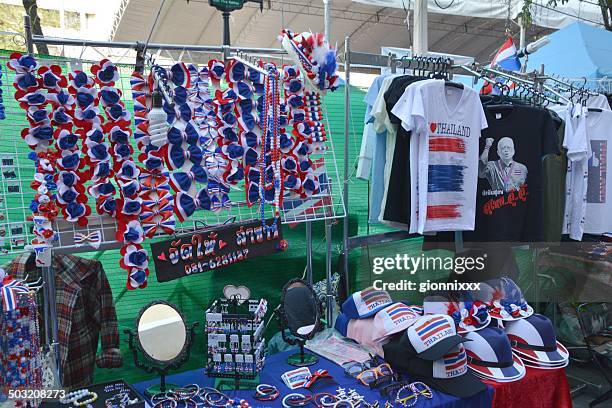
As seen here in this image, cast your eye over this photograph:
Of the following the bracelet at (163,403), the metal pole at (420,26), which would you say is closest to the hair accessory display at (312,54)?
the bracelet at (163,403)

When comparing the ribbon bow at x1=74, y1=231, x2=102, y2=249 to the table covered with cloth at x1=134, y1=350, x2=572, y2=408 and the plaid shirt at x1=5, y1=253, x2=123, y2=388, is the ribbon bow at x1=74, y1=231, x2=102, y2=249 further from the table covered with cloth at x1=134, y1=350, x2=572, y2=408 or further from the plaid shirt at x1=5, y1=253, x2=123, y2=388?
the table covered with cloth at x1=134, y1=350, x2=572, y2=408

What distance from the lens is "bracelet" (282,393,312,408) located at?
5.77 ft

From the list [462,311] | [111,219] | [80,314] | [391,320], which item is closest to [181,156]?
[111,219]

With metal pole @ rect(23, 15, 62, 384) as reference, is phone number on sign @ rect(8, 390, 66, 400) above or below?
below

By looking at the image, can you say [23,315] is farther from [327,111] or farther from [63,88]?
[327,111]

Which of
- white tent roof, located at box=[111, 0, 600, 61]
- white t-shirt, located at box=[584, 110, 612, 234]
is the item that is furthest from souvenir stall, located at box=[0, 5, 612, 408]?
white tent roof, located at box=[111, 0, 600, 61]

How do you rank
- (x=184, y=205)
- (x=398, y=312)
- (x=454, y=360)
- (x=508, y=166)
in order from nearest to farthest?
(x=184, y=205)
(x=454, y=360)
(x=398, y=312)
(x=508, y=166)

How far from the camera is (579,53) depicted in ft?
15.4

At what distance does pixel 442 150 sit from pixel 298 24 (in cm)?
988

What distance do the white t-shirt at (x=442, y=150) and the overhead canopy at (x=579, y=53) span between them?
2.76m

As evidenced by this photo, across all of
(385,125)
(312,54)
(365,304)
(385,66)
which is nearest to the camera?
(312,54)

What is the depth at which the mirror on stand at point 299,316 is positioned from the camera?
2.05 meters

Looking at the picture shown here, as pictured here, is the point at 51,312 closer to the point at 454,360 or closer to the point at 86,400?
the point at 86,400

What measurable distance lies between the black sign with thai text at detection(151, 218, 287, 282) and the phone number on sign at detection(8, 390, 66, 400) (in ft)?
1.58
